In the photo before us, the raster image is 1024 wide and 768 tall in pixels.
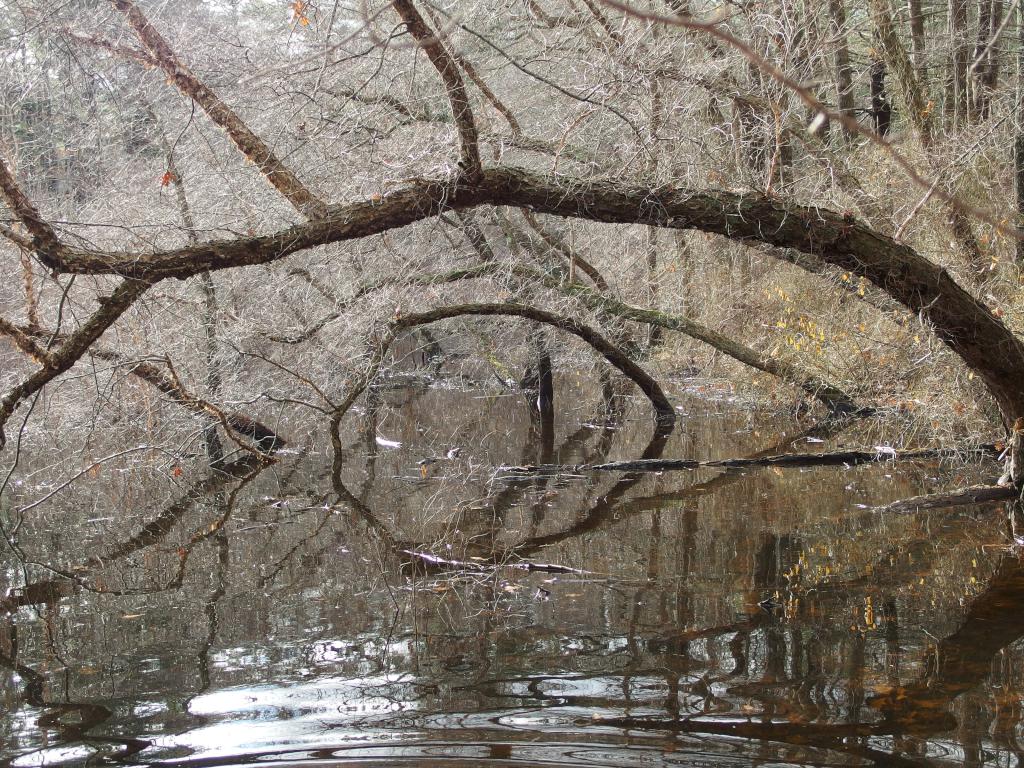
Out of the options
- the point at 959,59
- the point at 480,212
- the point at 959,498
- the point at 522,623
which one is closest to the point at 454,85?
the point at 522,623

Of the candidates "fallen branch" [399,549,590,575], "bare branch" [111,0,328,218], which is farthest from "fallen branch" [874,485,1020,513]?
"bare branch" [111,0,328,218]

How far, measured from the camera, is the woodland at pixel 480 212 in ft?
21.0

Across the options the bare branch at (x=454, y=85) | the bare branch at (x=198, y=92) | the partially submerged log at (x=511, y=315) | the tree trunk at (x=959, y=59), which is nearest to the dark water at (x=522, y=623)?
the partially submerged log at (x=511, y=315)

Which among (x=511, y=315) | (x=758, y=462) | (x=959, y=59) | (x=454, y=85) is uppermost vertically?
(x=959, y=59)

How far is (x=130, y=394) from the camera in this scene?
955 cm

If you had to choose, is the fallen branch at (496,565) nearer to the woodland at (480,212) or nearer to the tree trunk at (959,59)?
the woodland at (480,212)

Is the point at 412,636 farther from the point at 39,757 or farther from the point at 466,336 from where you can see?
the point at 466,336

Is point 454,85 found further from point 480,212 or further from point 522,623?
point 480,212

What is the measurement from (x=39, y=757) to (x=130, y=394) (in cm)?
628

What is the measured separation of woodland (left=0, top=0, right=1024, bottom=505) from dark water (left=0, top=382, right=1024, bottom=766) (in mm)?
1128

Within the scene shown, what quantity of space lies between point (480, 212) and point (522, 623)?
740 centimetres

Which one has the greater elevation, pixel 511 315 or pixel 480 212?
pixel 480 212

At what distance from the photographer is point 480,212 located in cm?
1161

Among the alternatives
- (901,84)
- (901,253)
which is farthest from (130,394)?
(901,84)
